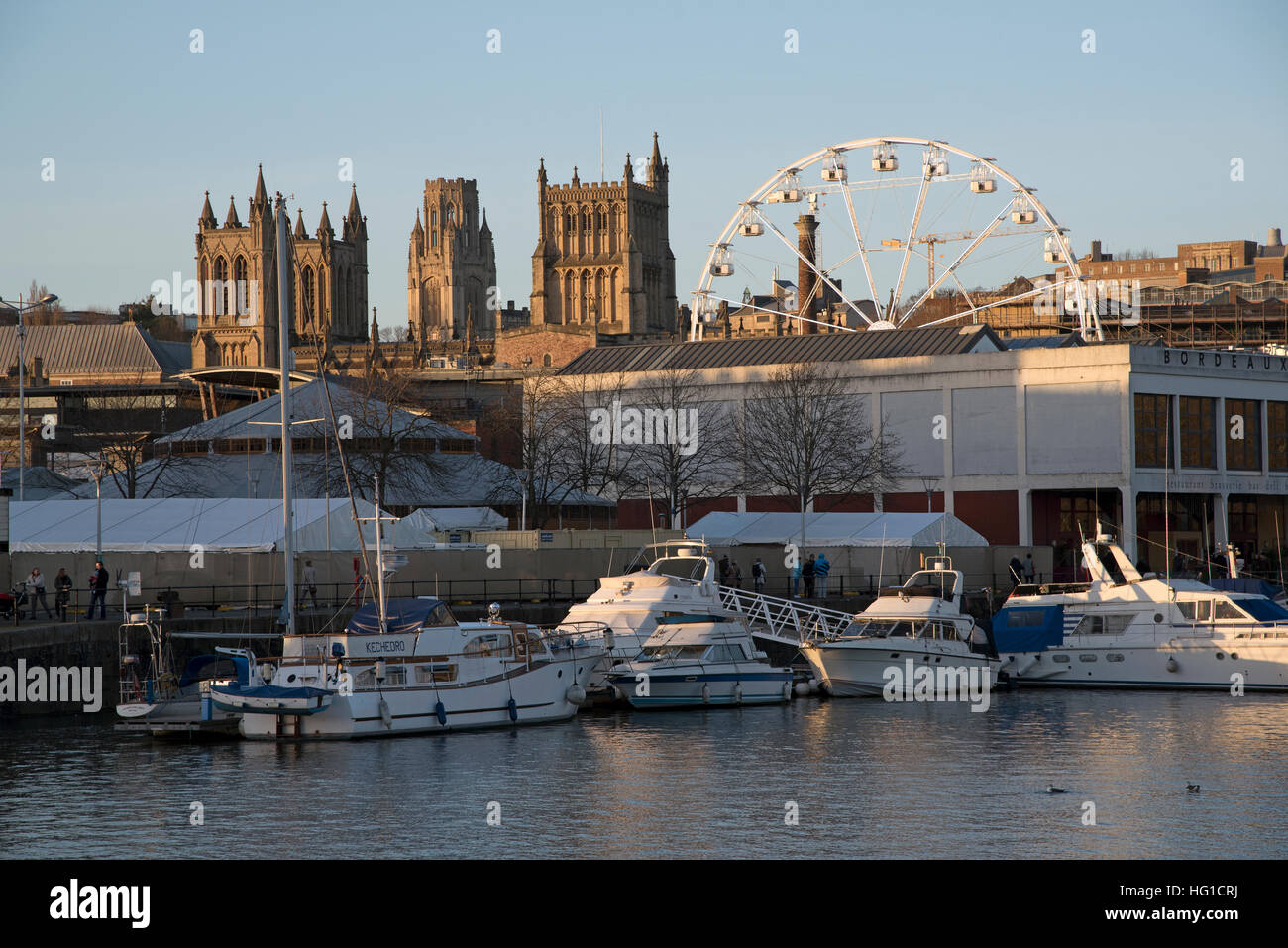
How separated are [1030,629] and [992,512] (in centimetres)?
3212

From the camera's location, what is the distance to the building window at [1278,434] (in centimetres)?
8781

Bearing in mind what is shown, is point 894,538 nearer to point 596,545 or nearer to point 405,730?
point 596,545

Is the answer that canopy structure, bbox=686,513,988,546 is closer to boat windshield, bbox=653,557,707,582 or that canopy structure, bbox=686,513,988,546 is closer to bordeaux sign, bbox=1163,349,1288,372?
boat windshield, bbox=653,557,707,582

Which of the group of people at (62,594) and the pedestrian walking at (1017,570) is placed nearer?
the group of people at (62,594)

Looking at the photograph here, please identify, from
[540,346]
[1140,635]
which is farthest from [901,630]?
[540,346]

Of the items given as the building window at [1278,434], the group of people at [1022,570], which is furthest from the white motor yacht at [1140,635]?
the building window at [1278,434]

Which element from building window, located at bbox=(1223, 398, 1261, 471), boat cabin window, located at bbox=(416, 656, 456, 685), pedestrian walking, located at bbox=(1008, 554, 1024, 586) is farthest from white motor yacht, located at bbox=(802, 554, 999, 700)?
building window, located at bbox=(1223, 398, 1261, 471)

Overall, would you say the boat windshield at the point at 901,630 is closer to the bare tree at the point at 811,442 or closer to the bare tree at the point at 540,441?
the bare tree at the point at 540,441

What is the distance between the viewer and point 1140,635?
52000 mm

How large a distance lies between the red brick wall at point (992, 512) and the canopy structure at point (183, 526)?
34.7m

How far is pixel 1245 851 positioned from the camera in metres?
26.6

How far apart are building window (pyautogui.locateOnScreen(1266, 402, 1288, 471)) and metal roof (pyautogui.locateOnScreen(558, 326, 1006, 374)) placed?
15.1 metres
